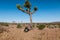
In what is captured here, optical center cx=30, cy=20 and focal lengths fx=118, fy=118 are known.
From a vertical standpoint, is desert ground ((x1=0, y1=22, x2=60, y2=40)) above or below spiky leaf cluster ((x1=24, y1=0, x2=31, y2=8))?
below

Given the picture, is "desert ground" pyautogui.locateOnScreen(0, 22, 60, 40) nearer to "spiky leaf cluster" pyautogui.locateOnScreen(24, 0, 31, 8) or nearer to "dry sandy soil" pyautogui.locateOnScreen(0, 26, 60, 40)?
"dry sandy soil" pyautogui.locateOnScreen(0, 26, 60, 40)

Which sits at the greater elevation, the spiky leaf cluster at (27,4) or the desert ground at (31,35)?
the spiky leaf cluster at (27,4)

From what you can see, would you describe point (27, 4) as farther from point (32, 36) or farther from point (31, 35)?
point (32, 36)

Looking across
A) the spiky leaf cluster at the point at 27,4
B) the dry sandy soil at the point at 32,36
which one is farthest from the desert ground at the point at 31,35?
the spiky leaf cluster at the point at 27,4

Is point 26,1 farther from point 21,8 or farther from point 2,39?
point 2,39

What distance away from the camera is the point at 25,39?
10648 millimetres

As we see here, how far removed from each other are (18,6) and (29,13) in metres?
2.10

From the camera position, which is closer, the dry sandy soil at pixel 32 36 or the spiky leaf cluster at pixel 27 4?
the dry sandy soil at pixel 32 36

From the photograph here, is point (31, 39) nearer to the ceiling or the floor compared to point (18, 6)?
nearer to the floor

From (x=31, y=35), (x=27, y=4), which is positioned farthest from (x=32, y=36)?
(x=27, y=4)

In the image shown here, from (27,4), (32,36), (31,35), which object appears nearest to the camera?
(32,36)

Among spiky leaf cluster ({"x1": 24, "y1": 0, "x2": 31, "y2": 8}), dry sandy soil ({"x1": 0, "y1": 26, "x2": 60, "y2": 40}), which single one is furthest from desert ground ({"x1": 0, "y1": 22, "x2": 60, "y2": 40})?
spiky leaf cluster ({"x1": 24, "y1": 0, "x2": 31, "y2": 8})

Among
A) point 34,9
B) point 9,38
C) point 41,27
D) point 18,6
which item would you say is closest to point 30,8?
point 34,9

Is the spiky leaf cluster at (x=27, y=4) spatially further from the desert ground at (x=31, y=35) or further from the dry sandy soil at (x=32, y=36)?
the dry sandy soil at (x=32, y=36)
